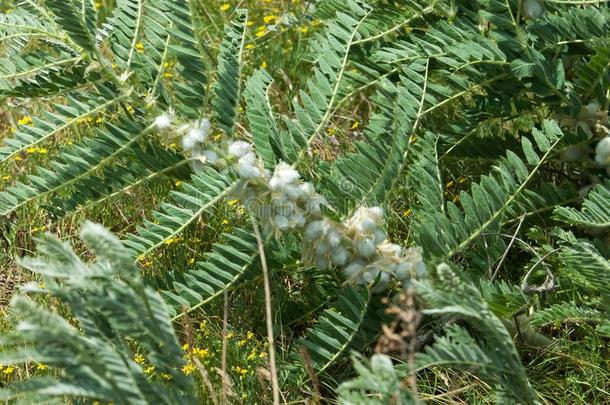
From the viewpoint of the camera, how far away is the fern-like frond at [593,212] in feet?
6.49

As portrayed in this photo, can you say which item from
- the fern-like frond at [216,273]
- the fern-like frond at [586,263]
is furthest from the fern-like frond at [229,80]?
the fern-like frond at [586,263]

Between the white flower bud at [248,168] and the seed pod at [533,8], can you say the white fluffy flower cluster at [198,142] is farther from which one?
the seed pod at [533,8]

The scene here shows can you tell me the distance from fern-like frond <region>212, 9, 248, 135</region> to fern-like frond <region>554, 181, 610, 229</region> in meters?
0.67

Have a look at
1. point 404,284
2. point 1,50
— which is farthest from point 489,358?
point 1,50

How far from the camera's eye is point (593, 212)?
1995mm

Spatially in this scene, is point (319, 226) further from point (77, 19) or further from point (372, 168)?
point (77, 19)

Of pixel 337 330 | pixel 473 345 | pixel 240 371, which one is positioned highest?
pixel 473 345

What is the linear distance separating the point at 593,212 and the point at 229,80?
0.76 m

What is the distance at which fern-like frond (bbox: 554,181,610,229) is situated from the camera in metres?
1.98

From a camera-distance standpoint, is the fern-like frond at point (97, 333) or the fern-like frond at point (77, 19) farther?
the fern-like frond at point (77, 19)

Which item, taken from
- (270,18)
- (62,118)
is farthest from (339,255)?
(270,18)

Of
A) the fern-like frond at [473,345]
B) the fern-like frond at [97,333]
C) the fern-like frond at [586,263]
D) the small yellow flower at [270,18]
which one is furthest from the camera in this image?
the small yellow flower at [270,18]

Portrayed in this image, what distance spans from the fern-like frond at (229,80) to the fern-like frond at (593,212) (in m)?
0.67

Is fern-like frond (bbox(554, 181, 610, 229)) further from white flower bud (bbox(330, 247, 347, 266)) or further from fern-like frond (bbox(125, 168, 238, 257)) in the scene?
fern-like frond (bbox(125, 168, 238, 257))
